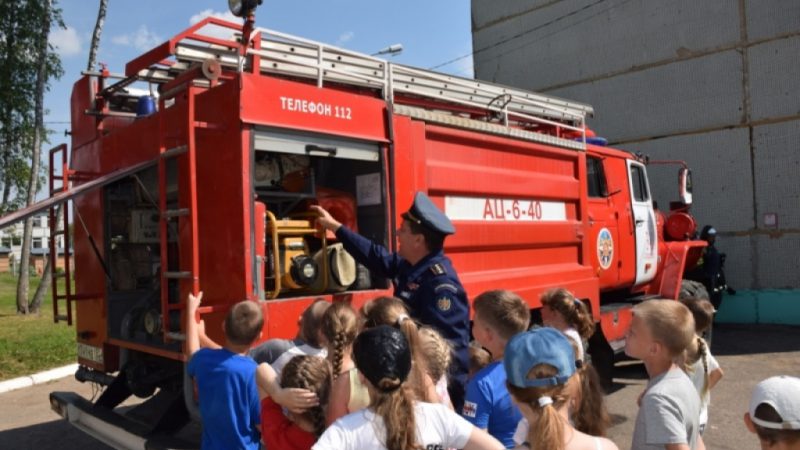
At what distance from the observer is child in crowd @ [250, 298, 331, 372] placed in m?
2.94

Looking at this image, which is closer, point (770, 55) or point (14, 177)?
point (770, 55)

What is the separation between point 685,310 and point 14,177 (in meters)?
16.5

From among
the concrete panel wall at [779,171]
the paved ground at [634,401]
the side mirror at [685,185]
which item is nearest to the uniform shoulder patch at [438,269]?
the paved ground at [634,401]

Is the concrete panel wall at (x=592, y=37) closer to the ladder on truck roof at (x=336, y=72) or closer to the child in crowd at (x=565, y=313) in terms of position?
the ladder on truck roof at (x=336, y=72)

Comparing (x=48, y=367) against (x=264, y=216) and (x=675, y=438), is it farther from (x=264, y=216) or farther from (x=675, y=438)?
(x=675, y=438)

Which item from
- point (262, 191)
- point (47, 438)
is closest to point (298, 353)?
point (262, 191)

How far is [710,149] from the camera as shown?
38.7 ft

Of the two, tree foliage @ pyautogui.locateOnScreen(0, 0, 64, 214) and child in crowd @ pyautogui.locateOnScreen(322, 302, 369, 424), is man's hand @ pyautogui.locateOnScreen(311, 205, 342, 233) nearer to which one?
child in crowd @ pyautogui.locateOnScreen(322, 302, 369, 424)

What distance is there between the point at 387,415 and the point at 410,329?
513 millimetres

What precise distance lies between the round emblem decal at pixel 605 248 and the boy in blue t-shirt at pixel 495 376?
423 centimetres

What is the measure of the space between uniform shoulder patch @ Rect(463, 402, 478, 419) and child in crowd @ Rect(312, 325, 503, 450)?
17.7 inches

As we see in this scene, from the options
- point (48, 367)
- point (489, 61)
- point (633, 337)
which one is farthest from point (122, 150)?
point (489, 61)

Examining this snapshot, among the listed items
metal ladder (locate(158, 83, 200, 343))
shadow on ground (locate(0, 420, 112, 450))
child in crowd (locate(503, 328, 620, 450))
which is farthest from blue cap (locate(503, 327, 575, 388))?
shadow on ground (locate(0, 420, 112, 450))

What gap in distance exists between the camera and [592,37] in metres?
13.5
